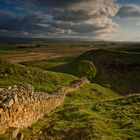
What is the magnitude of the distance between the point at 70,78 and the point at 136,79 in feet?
61.9

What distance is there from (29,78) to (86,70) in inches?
979

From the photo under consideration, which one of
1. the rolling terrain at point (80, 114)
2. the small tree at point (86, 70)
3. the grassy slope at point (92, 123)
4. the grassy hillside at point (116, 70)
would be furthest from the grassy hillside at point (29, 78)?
the small tree at point (86, 70)

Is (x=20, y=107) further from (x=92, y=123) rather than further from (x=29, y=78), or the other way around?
(x=29, y=78)

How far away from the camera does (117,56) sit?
6838 cm

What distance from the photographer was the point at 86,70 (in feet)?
193

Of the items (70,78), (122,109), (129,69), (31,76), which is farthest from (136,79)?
(122,109)

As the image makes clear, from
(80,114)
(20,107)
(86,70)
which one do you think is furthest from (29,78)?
(86,70)

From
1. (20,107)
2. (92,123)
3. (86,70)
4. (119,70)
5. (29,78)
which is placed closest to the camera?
(20,107)

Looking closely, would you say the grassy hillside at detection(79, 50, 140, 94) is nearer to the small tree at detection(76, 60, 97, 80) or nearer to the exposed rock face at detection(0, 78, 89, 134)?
the small tree at detection(76, 60, 97, 80)

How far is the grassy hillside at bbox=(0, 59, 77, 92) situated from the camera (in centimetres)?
3306

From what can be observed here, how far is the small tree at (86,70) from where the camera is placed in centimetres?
5709

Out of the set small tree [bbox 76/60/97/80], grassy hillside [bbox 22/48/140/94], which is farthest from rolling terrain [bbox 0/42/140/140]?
small tree [bbox 76/60/97/80]

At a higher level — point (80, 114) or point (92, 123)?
point (92, 123)

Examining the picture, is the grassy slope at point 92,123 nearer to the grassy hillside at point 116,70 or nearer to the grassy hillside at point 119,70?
the grassy hillside at point 119,70
